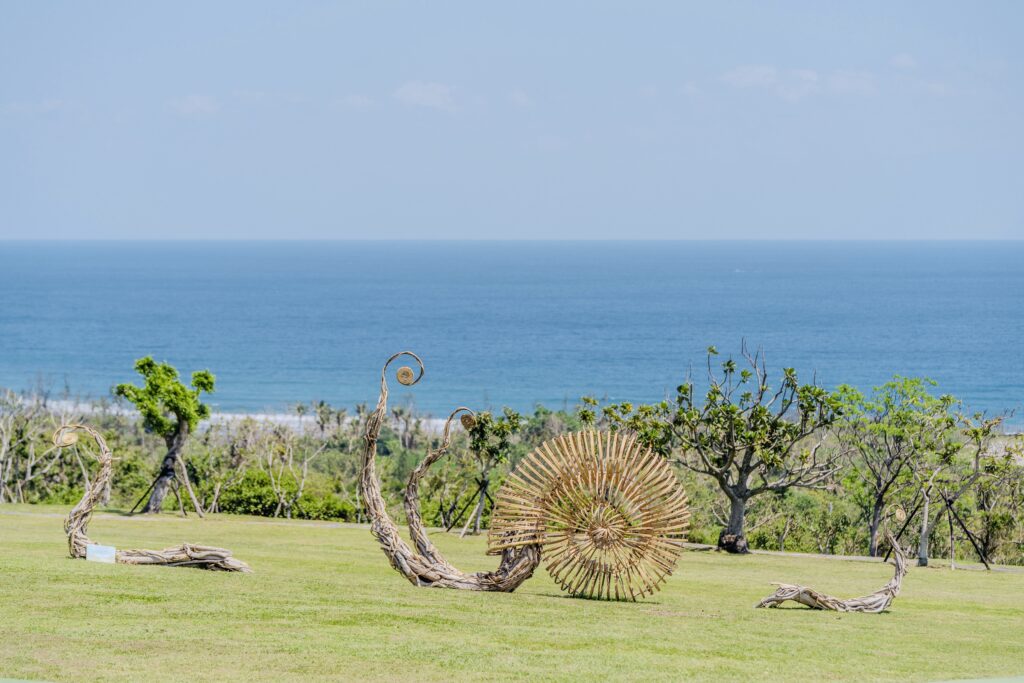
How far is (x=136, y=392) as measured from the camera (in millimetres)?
31453

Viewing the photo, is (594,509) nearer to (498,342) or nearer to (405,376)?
(405,376)

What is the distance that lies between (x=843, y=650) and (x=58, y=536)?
52.6ft

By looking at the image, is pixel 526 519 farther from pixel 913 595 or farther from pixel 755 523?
pixel 755 523

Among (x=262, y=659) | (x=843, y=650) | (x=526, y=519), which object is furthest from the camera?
(x=526, y=519)

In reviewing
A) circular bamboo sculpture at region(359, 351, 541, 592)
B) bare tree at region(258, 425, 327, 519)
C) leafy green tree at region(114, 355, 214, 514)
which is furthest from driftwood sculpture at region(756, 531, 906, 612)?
bare tree at region(258, 425, 327, 519)

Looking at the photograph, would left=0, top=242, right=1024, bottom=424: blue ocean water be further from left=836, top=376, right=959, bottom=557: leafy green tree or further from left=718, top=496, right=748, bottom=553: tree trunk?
left=718, top=496, right=748, bottom=553: tree trunk

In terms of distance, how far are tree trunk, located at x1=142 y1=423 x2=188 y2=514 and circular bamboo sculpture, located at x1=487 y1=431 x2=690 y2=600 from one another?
1579 cm

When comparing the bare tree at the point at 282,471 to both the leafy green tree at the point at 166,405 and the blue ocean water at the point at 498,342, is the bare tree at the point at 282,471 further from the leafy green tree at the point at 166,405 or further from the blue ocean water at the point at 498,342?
the blue ocean water at the point at 498,342

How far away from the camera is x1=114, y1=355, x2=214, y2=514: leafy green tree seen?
31.5 metres

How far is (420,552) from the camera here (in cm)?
1881

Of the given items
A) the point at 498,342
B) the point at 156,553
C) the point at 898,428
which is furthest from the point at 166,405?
the point at 498,342

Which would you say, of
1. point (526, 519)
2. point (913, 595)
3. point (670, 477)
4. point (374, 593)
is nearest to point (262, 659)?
point (374, 593)

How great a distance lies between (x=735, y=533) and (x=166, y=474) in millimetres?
14092

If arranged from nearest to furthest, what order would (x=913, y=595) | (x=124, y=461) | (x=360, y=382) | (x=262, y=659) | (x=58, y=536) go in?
1. (x=262, y=659)
2. (x=913, y=595)
3. (x=58, y=536)
4. (x=124, y=461)
5. (x=360, y=382)
